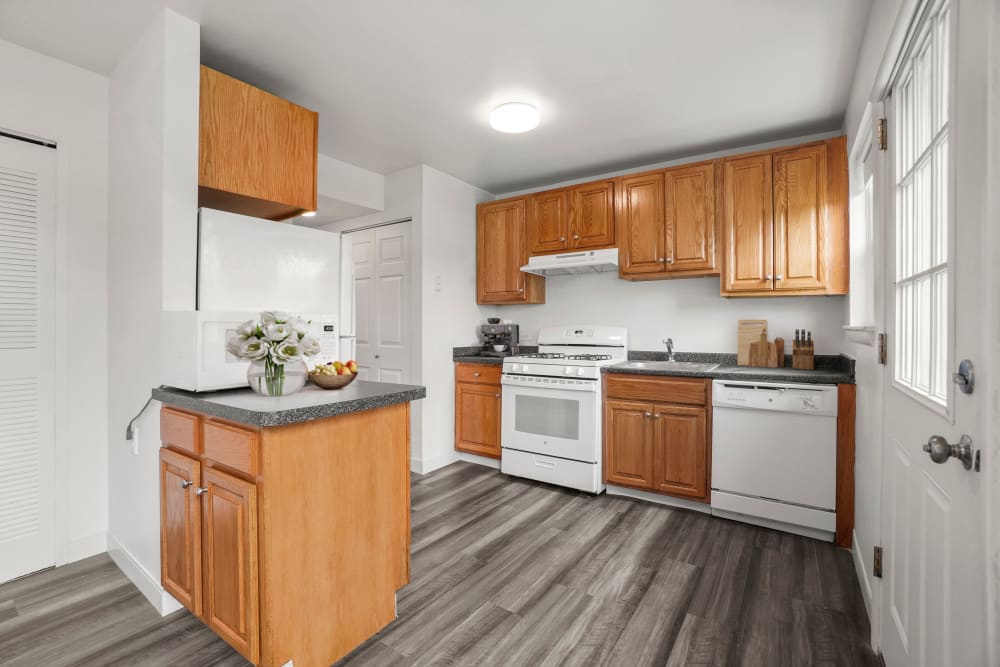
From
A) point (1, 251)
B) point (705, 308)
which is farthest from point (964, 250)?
point (1, 251)

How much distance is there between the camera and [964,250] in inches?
37.0

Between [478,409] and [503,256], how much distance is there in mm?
1408

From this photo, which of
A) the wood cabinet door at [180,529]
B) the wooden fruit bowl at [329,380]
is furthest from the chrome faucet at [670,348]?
the wood cabinet door at [180,529]

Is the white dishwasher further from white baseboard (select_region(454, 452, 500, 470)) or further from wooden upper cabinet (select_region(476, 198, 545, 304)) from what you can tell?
wooden upper cabinet (select_region(476, 198, 545, 304))

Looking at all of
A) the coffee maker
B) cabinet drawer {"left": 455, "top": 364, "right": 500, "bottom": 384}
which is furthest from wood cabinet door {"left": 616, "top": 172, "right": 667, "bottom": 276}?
cabinet drawer {"left": 455, "top": 364, "right": 500, "bottom": 384}

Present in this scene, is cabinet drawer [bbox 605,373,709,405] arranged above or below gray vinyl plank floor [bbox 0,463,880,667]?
above

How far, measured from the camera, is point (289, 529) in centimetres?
151

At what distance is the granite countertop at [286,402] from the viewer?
57.7 inches

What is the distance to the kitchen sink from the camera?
3177 mm

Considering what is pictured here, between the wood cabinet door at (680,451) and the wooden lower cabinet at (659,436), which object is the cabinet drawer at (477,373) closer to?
the wooden lower cabinet at (659,436)

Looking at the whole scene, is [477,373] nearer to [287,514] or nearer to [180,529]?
[180,529]

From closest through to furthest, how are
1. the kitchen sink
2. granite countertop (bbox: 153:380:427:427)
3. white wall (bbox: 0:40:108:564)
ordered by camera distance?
1. granite countertop (bbox: 153:380:427:427)
2. white wall (bbox: 0:40:108:564)
3. the kitchen sink

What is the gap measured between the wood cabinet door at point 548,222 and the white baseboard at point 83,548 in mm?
3437

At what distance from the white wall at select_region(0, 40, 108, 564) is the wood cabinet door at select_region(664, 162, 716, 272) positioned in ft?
11.5
